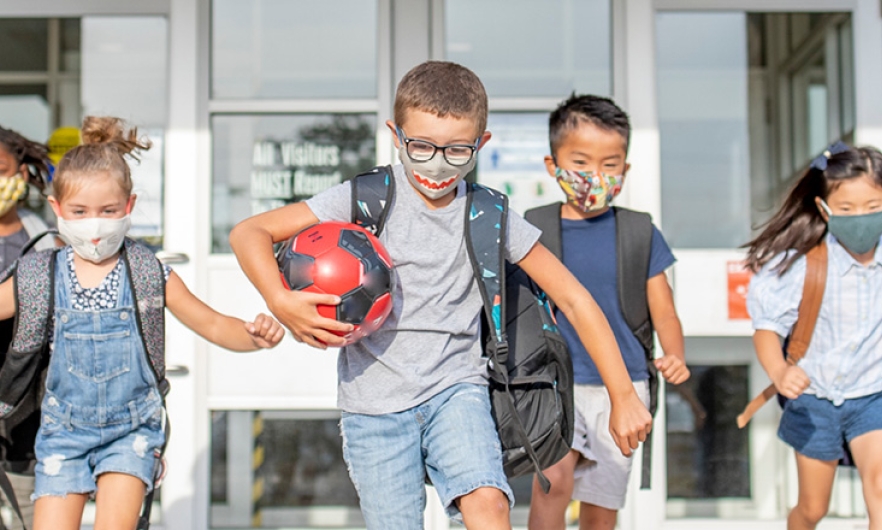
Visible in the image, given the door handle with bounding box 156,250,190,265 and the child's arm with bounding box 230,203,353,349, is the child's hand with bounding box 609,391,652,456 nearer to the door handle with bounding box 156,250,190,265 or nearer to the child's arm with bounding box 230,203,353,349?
the child's arm with bounding box 230,203,353,349

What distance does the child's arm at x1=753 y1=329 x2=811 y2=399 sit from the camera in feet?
10.9

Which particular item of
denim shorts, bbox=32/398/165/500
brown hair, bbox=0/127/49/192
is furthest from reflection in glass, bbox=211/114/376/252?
denim shorts, bbox=32/398/165/500

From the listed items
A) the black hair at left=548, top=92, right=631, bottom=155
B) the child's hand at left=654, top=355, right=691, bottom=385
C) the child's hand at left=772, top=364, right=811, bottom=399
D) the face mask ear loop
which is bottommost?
the child's hand at left=772, top=364, right=811, bottom=399

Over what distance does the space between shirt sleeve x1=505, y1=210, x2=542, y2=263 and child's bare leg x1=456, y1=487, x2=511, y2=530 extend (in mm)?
655

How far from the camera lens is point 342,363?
284 cm

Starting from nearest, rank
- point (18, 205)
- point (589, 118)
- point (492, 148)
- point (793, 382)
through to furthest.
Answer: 1. point (793, 382)
2. point (589, 118)
3. point (18, 205)
4. point (492, 148)

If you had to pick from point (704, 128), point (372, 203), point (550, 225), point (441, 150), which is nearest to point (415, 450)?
point (372, 203)

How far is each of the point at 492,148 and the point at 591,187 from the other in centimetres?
141

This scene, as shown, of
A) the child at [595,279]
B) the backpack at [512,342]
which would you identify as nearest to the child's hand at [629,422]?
the backpack at [512,342]

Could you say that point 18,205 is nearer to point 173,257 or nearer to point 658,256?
point 173,257

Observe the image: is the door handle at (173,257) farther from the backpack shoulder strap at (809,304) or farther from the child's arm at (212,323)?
the backpack shoulder strap at (809,304)

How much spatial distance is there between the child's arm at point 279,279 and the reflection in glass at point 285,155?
2.11 m

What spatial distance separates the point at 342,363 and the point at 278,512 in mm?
2462

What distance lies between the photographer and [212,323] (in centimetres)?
310
